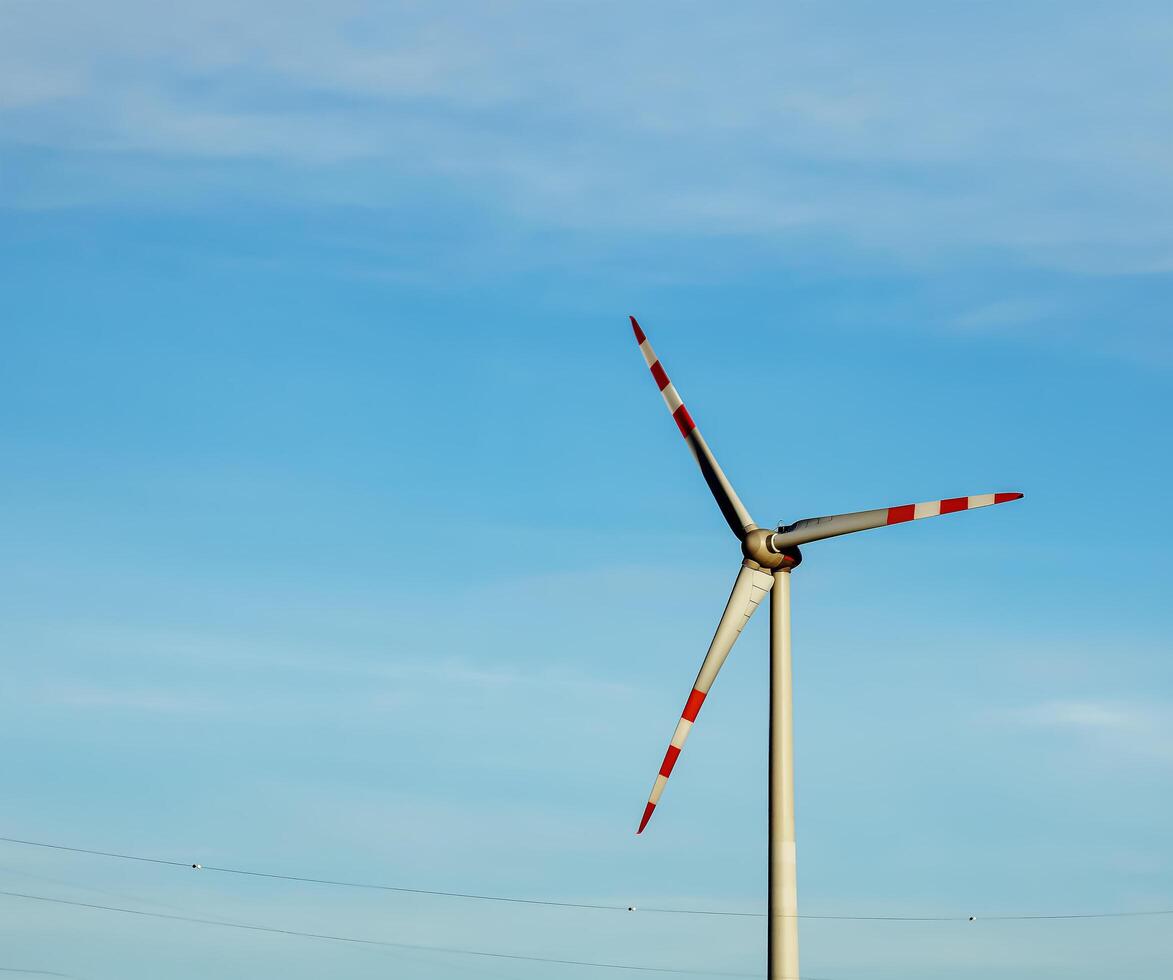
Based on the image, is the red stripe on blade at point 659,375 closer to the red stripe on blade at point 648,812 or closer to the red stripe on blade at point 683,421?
the red stripe on blade at point 683,421

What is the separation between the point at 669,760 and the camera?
7369 centimetres

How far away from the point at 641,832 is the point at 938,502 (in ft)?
62.2

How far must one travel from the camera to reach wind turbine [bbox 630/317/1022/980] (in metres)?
69.2

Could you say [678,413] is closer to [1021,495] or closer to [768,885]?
[1021,495]

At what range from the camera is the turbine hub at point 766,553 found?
243 ft

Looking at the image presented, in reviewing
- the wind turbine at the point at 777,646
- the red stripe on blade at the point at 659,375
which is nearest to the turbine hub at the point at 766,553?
the wind turbine at the point at 777,646

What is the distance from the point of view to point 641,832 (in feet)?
233

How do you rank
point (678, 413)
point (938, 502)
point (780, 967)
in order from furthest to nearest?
point (678, 413) < point (938, 502) < point (780, 967)

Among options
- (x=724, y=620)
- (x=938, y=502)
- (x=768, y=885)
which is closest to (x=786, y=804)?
(x=768, y=885)

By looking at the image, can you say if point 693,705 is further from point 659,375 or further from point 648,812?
point 659,375

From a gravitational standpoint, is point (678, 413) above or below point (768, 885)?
above

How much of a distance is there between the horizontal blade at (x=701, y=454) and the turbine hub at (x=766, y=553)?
4.07 feet

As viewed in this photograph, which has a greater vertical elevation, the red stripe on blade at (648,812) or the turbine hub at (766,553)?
the turbine hub at (766,553)

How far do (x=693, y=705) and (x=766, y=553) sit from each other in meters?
7.44
